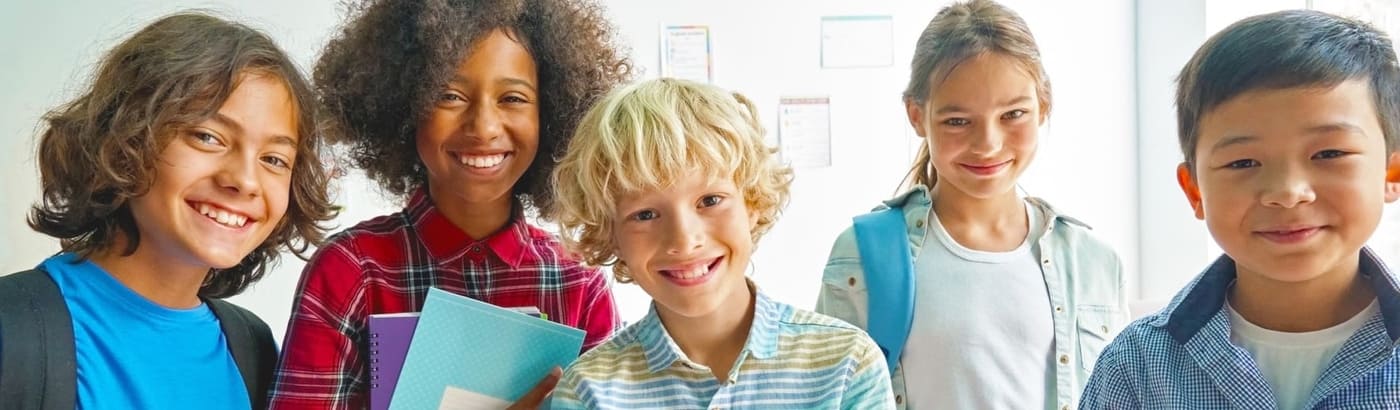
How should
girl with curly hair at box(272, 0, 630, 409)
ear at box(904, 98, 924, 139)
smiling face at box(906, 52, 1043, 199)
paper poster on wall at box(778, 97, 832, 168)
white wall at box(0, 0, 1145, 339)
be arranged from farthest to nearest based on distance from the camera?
paper poster on wall at box(778, 97, 832, 168) → white wall at box(0, 0, 1145, 339) → ear at box(904, 98, 924, 139) → smiling face at box(906, 52, 1043, 199) → girl with curly hair at box(272, 0, 630, 409)

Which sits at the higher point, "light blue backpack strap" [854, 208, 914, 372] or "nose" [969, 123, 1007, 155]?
"nose" [969, 123, 1007, 155]

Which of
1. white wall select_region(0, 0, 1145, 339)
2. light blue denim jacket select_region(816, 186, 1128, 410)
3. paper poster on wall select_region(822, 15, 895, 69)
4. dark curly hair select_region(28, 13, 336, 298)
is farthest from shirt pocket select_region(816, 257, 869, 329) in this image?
paper poster on wall select_region(822, 15, 895, 69)

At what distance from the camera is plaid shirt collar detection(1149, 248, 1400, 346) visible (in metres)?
1.11

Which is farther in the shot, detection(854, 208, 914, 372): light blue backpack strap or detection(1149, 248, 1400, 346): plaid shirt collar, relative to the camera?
detection(854, 208, 914, 372): light blue backpack strap

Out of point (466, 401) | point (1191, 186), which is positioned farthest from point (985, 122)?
point (466, 401)

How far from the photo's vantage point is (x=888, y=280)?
61.7 inches

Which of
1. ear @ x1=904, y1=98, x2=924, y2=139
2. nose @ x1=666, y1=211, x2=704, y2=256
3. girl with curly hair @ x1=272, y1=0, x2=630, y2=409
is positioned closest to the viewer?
nose @ x1=666, y1=211, x2=704, y2=256

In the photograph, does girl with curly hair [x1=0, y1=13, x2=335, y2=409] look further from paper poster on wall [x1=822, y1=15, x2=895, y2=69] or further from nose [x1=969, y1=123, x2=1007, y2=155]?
paper poster on wall [x1=822, y1=15, x2=895, y2=69]

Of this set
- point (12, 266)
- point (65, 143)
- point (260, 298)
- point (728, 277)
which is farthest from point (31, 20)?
point (728, 277)

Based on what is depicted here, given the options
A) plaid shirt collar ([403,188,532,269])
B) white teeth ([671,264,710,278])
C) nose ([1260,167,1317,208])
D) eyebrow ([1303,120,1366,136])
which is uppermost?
eyebrow ([1303,120,1366,136])

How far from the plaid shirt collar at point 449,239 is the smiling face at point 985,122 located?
0.63 meters

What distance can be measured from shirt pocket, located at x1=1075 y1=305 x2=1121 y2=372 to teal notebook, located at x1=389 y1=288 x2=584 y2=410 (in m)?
0.74

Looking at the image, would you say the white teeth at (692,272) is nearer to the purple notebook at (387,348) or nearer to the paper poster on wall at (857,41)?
the purple notebook at (387,348)

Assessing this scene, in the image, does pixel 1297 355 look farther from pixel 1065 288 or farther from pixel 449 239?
pixel 449 239
